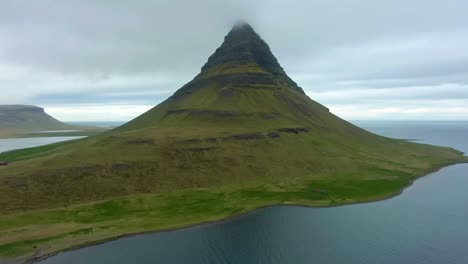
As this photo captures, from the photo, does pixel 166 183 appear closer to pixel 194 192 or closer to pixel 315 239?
pixel 194 192

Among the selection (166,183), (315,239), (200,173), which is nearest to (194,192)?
(166,183)

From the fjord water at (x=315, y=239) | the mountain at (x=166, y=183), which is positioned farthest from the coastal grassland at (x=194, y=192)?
the fjord water at (x=315, y=239)

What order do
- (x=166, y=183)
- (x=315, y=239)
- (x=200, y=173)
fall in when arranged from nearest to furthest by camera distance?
(x=315, y=239), (x=166, y=183), (x=200, y=173)

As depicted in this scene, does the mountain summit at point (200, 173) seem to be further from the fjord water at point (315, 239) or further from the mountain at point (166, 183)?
the fjord water at point (315, 239)

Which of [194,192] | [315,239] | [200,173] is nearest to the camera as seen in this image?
[315,239]

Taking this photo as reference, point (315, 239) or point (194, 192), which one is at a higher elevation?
point (194, 192)

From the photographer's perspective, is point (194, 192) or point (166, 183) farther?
point (166, 183)

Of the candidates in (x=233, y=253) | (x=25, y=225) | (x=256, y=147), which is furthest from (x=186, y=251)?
(x=256, y=147)

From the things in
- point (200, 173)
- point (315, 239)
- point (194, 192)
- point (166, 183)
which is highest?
point (200, 173)
